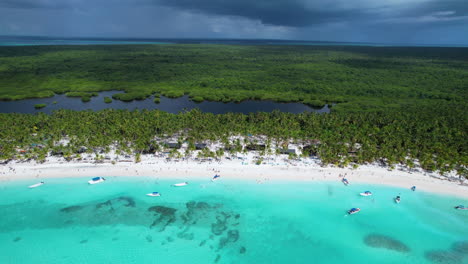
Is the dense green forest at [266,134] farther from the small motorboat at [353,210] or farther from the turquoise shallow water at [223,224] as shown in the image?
the small motorboat at [353,210]

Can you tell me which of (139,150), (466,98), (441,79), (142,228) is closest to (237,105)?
(139,150)

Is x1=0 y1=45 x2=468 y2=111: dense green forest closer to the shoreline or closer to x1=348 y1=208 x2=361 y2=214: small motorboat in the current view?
the shoreline

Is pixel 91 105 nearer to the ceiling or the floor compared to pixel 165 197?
nearer to the ceiling

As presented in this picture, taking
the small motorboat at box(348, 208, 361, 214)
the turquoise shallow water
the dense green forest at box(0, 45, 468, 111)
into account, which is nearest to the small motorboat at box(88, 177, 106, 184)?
the turquoise shallow water

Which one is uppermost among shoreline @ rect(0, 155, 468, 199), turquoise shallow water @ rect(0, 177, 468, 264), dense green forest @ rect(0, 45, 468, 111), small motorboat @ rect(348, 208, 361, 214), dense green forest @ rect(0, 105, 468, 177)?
dense green forest @ rect(0, 45, 468, 111)

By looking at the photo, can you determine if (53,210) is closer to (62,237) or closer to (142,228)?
(62,237)

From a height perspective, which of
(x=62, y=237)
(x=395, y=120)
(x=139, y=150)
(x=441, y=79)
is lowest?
(x=62, y=237)

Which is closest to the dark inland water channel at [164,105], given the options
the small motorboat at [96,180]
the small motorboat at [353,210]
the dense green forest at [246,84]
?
the dense green forest at [246,84]
